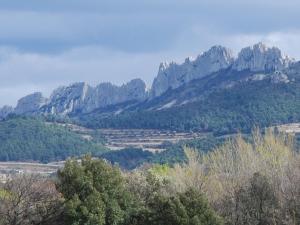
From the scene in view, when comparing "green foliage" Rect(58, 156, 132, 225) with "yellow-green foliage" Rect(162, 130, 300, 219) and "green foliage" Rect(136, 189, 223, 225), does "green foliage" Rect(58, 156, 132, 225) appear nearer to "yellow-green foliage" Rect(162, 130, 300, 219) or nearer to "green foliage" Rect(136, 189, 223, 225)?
"green foliage" Rect(136, 189, 223, 225)

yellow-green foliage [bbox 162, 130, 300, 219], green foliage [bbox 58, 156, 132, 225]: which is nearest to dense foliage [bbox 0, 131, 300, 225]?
green foliage [bbox 58, 156, 132, 225]

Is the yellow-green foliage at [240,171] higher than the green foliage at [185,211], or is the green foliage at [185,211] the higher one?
the yellow-green foliage at [240,171]

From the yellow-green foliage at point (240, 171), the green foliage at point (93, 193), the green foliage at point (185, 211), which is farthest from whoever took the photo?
the yellow-green foliage at point (240, 171)

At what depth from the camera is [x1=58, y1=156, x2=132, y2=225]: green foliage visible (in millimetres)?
49625

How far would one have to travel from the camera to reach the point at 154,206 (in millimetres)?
50312

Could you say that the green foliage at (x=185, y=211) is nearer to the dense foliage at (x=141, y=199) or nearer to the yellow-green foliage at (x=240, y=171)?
the dense foliage at (x=141, y=199)

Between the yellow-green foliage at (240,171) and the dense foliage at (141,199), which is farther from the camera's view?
the yellow-green foliage at (240,171)

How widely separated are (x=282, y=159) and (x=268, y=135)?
19.4ft

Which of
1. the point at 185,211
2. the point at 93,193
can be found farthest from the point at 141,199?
the point at 185,211

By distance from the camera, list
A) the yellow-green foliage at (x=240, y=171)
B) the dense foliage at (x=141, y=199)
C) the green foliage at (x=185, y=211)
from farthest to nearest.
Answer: the yellow-green foliage at (x=240, y=171), the dense foliage at (x=141, y=199), the green foliage at (x=185, y=211)

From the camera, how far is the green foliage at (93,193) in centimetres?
4962

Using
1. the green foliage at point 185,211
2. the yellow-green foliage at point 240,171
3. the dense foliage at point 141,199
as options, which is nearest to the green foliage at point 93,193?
the dense foliage at point 141,199

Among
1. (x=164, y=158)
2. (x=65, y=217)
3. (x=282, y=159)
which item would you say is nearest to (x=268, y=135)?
(x=282, y=159)

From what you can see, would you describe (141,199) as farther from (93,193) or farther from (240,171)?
(240,171)
